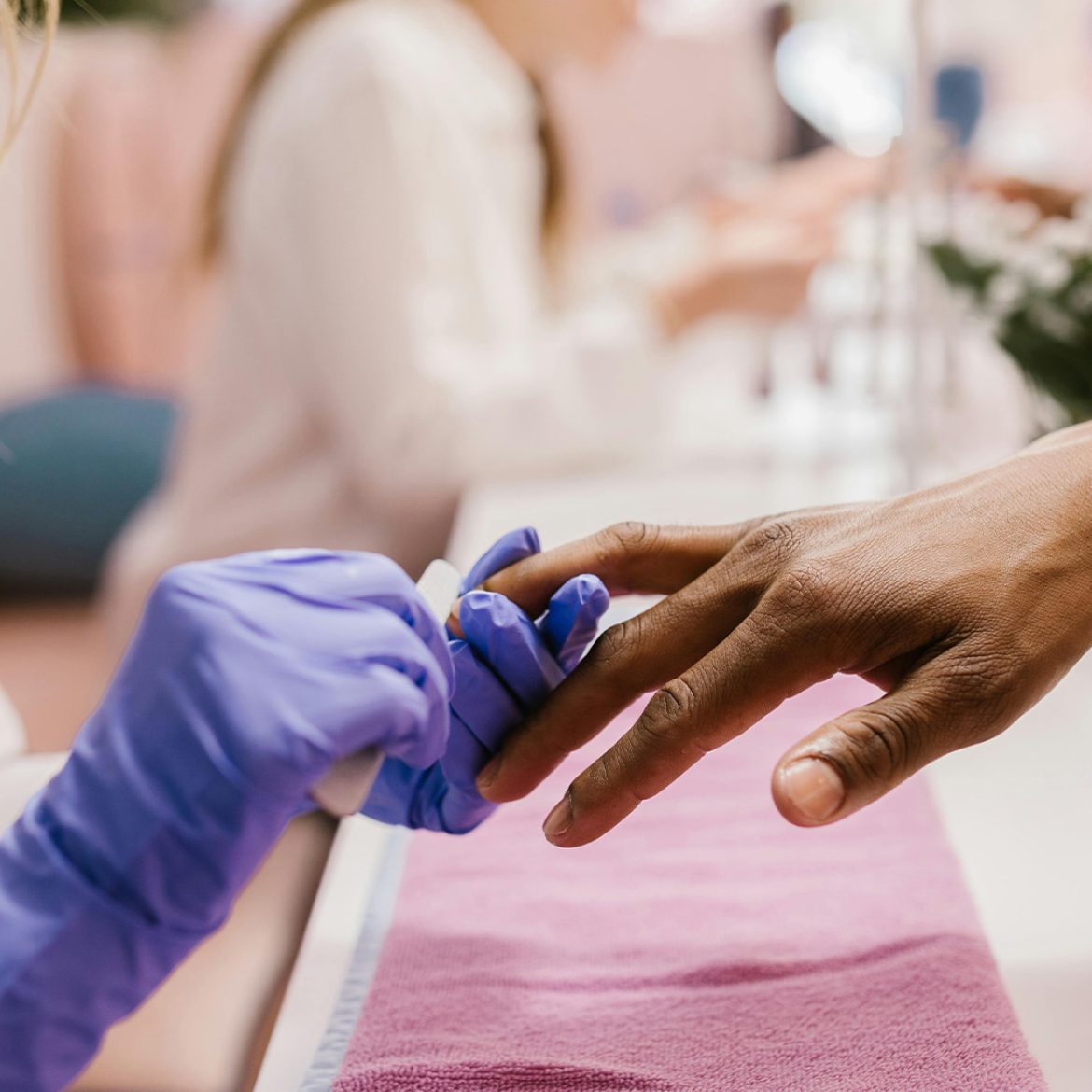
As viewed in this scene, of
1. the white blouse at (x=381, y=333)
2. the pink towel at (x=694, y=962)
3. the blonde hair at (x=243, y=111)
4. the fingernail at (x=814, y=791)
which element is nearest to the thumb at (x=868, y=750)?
the fingernail at (x=814, y=791)

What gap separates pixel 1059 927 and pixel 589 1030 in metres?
0.20

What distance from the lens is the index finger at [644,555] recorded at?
0.52 metres

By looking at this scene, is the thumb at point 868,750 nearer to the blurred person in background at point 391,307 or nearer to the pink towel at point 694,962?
the pink towel at point 694,962

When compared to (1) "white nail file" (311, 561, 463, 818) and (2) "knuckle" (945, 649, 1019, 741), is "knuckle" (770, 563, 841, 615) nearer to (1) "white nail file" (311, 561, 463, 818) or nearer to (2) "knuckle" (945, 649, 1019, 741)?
(2) "knuckle" (945, 649, 1019, 741)

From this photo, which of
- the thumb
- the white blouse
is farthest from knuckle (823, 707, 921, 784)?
the white blouse

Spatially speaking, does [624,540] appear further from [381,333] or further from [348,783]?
[381,333]

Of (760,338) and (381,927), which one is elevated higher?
(381,927)

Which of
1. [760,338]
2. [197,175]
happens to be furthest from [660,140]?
[760,338]

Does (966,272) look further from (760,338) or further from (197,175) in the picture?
(197,175)

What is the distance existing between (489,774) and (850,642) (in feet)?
0.48

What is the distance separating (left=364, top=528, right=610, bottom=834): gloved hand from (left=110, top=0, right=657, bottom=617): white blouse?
596mm

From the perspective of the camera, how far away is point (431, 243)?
3.51ft

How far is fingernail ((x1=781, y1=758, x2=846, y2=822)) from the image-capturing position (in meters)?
0.36

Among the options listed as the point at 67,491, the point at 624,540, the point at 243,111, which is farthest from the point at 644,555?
the point at 67,491
